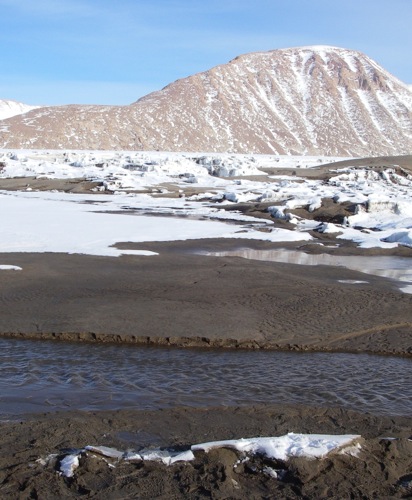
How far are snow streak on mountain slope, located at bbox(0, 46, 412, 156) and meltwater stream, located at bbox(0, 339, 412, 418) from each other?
103 meters

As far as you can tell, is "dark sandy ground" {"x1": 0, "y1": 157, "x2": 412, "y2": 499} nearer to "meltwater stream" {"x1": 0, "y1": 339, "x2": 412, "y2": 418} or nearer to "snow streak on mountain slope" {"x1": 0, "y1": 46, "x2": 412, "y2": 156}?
"meltwater stream" {"x1": 0, "y1": 339, "x2": 412, "y2": 418}

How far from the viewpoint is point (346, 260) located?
15.0 m

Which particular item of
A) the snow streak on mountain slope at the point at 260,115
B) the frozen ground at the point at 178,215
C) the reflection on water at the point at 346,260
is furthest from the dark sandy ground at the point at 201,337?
the snow streak on mountain slope at the point at 260,115

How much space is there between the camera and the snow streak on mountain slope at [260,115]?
116m

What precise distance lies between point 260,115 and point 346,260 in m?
130

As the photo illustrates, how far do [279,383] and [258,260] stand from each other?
756 cm

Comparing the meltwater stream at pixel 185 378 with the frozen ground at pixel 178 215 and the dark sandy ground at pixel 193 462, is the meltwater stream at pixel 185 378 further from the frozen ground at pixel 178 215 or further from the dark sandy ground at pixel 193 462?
the frozen ground at pixel 178 215

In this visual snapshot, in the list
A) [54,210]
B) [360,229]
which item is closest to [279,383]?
[360,229]

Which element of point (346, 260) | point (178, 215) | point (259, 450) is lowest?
point (259, 450)

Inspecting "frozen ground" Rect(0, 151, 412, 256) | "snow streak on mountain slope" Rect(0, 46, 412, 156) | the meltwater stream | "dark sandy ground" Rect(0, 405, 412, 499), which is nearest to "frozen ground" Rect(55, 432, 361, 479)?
"dark sandy ground" Rect(0, 405, 412, 499)

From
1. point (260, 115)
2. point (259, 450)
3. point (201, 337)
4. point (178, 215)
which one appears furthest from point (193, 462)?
point (260, 115)

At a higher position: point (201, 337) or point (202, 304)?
point (202, 304)

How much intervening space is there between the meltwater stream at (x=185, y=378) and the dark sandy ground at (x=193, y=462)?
16.0 inches

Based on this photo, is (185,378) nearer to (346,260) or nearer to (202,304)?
(202,304)
